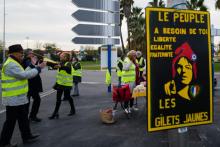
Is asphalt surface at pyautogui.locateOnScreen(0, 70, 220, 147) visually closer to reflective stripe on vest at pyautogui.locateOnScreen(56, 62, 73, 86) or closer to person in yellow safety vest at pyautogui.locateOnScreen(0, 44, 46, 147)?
person in yellow safety vest at pyautogui.locateOnScreen(0, 44, 46, 147)

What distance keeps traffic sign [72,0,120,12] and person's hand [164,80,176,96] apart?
11.8 m

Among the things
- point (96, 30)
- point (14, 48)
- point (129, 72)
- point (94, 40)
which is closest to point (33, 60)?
point (14, 48)

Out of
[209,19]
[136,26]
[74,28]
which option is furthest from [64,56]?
[136,26]

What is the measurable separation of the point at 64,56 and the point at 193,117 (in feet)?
20.7

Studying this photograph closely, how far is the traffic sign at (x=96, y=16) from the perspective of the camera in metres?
14.0

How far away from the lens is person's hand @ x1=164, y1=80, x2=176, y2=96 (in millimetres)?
2797

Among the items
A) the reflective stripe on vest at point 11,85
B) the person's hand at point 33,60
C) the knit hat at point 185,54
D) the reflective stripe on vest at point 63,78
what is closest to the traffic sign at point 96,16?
the reflective stripe on vest at point 63,78

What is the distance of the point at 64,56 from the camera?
8.95 meters

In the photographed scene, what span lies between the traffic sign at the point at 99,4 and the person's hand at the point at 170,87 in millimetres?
11824

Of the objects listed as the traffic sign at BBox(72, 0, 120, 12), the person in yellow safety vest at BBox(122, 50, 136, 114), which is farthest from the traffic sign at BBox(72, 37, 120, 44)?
the person in yellow safety vest at BBox(122, 50, 136, 114)

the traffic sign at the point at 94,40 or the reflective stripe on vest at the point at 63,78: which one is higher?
the traffic sign at the point at 94,40

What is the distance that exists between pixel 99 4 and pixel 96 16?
0.58 m

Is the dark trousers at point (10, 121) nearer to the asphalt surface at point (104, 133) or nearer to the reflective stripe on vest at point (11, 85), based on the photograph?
the reflective stripe on vest at point (11, 85)

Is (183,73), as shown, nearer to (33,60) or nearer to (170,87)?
(170,87)
